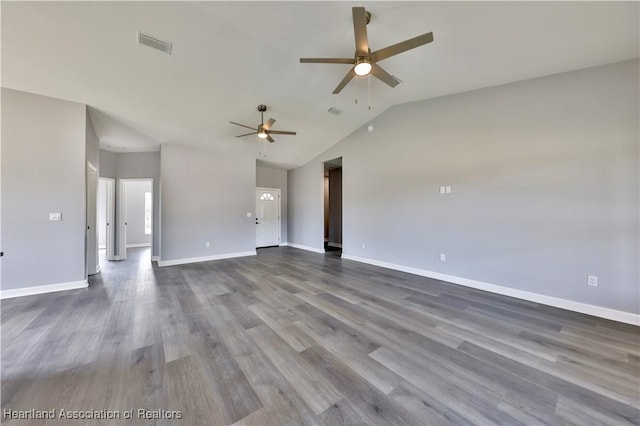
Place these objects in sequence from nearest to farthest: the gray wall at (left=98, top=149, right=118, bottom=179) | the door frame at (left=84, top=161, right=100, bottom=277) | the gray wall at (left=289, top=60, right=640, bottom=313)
Result: 1. the gray wall at (left=289, top=60, right=640, bottom=313)
2. the door frame at (left=84, top=161, right=100, bottom=277)
3. the gray wall at (left=98, top=149, right=118, bottom=179)

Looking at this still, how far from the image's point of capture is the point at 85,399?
1.59 meters

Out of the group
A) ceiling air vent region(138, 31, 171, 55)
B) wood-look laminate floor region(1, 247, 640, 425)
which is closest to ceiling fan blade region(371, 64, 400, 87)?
ceiling air vent region(138, 31, 171, 55)

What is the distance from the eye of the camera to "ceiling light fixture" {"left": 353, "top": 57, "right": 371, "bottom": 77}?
2583 millimetres

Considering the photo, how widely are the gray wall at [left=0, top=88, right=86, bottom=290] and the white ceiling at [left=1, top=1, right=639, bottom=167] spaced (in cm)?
34

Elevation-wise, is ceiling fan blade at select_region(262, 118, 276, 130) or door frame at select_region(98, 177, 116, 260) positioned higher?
ceiling fan blade at select_region(262, 118, 276, 130)

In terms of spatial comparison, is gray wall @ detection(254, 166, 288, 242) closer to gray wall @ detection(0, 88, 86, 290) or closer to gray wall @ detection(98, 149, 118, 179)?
gray wall @ detection(98, 149, 118, 179)

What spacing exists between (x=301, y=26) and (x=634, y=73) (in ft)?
13.1

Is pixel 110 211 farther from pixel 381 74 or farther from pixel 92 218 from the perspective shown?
pixel 381 74

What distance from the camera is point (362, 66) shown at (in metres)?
2.66

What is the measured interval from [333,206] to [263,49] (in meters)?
5.94

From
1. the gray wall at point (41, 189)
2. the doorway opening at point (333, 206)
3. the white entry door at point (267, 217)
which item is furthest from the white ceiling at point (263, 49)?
the doorway opening at point (333, 206)

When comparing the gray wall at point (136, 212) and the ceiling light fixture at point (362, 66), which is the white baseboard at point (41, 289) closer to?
the ceiling light fixture at point (362, 66)

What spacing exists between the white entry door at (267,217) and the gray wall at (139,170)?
2867 mm

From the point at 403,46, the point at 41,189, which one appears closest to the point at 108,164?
the point at 41,189
